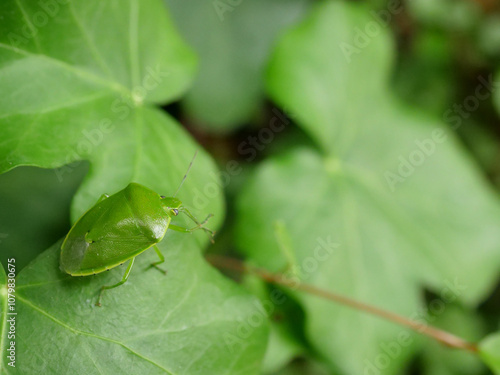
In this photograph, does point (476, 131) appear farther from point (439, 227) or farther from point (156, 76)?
point (156, 76)

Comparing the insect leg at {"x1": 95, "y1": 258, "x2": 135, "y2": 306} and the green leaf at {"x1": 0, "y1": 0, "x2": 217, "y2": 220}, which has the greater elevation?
the green leaf at {"x1": 0, "y1": 0, "x2": 217, "y2": 220}

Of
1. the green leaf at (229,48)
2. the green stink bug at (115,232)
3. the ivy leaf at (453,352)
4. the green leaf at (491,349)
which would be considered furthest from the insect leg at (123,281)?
the ivy leaf at (453,352)

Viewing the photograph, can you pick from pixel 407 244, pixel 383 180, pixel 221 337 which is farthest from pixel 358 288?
pixel 221 337

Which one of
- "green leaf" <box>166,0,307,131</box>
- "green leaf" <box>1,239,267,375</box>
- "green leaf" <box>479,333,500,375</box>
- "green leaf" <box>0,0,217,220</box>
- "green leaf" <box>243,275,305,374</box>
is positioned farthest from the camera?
"green leaf" <box>166,0,307,131</box>

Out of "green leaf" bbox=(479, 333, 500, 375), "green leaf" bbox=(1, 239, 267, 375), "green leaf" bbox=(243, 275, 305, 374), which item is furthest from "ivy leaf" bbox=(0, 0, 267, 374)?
"green leaf" bbox=(479, 333, 500, 375)

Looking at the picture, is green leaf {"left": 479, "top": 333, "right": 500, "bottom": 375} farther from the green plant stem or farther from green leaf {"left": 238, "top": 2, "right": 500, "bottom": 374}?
green leaf {"left": 238, "top": 2, "right": 500, "bottom": 374}

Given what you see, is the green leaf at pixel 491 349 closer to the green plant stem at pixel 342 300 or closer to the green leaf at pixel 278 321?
the green plant stem at pixel 342 300

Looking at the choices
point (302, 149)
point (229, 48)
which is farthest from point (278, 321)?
point (229, 48)
